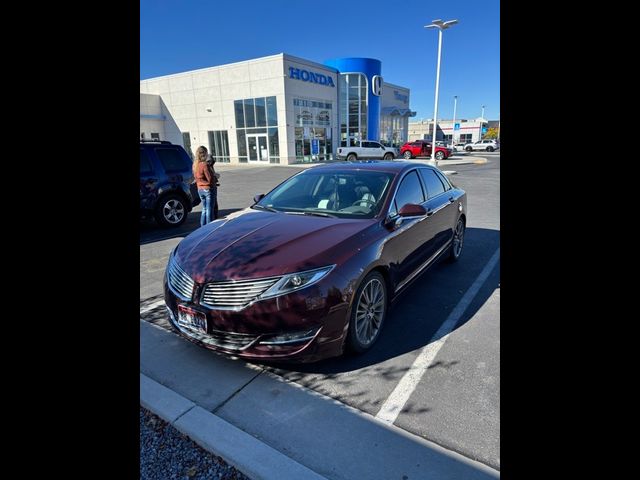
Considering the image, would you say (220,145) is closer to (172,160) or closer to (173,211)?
(172,160)

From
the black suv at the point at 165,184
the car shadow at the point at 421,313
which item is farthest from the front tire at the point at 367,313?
the black suv at the point at 165,184

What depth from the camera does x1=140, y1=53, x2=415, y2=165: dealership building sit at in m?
31.0

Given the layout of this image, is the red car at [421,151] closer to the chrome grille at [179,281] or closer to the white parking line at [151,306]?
the white parking line at [151,306]

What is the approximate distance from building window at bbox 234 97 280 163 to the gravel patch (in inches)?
1198

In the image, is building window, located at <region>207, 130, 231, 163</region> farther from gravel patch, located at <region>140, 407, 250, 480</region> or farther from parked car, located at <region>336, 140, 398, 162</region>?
gravel patch, located at <region>140, 407, 250, 480</region>

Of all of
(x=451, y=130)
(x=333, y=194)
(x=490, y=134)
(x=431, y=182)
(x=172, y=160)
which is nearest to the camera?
(x=333, y=194)

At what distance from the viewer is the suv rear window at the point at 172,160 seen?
868 centimetres

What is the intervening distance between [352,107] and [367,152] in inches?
323

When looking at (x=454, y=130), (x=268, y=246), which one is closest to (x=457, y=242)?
(x=268, y=246)

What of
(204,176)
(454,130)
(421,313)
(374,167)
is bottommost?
(421,313)

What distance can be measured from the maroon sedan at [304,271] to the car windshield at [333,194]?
16mm

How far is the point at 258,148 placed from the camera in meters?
Result: 32.5
